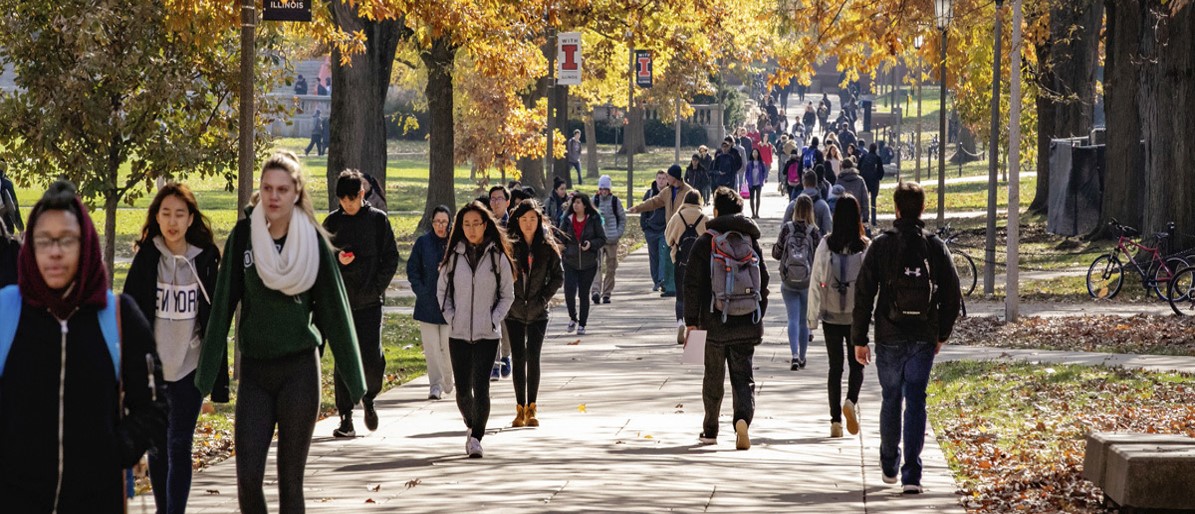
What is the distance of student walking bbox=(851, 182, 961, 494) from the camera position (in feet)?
30.2

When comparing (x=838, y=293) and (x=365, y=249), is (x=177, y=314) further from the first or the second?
(x=838, y=293)

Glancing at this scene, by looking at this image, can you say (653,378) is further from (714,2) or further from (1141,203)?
(714,2)

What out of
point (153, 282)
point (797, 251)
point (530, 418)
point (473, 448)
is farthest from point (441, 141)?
point (153, 282)

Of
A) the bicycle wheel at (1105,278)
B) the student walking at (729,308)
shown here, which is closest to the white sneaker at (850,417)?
the student walking at (729,308)

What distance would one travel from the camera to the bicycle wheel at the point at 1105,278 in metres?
22.6

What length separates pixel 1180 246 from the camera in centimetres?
2344

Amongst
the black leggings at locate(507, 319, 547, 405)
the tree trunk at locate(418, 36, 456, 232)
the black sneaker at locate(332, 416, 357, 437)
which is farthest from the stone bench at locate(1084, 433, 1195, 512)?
the tree trunk at locate(418, 36, 456, 232)

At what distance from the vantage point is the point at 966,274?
2589 cm

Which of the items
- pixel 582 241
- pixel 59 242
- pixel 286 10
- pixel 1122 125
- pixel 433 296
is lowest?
pixel 433 296

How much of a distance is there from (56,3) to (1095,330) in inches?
412

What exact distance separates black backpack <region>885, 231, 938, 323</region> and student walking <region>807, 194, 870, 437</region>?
236 centimetres

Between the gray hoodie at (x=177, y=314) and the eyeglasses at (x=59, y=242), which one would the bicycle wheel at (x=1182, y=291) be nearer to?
the gray hoodie at (x=177, y=314)

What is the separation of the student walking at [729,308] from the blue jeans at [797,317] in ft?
11.6

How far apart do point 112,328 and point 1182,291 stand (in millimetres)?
17272
